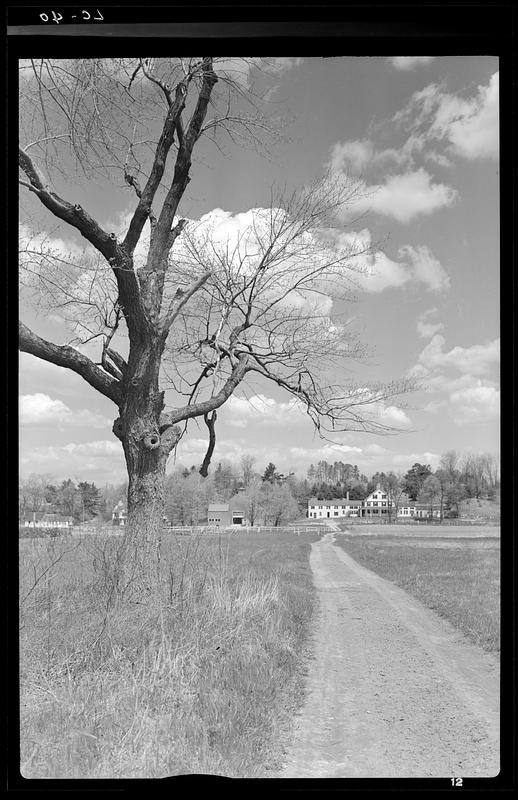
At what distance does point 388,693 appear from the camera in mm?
1692

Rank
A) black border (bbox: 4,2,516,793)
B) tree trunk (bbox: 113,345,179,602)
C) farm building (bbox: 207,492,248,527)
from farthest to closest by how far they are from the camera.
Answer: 1. tree trunk (bbox: 113,345,179,602)
2. farm building (bbox: 207,492,248,527)
3. black border (bbox: 4,2,516,793)

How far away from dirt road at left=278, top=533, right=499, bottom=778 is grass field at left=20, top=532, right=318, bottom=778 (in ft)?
0.35

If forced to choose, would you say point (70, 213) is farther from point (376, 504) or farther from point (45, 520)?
point (376, 504)

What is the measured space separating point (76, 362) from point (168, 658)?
1.22m

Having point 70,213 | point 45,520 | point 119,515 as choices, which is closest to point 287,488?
point 45,520

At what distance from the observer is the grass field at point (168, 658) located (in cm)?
148

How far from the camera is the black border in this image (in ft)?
4.13

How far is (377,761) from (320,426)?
1.05 m

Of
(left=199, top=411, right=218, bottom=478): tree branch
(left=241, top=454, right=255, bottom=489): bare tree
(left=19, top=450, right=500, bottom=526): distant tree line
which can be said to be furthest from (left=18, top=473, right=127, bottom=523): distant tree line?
(left=241, top=454, right=255, bottom=489): bare tree

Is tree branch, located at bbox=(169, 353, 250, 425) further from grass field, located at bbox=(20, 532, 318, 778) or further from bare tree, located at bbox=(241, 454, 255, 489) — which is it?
grass field, located at bbox=(20, 532, 318, 778)
